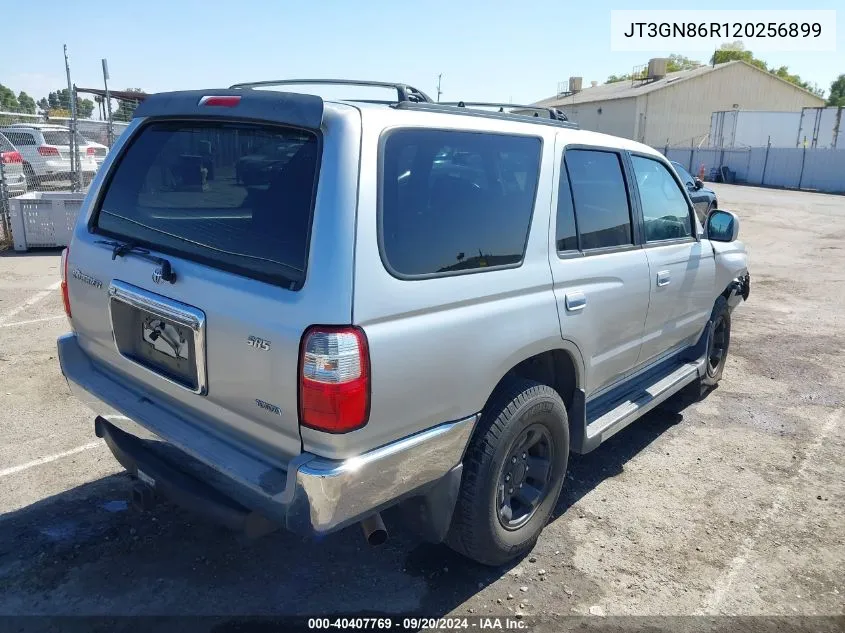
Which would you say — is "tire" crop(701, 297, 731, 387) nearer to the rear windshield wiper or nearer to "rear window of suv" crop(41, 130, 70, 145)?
the rear windshield wiper

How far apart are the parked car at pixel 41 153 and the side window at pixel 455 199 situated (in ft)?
45.2

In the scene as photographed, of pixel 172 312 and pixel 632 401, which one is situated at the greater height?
pixel 172 312

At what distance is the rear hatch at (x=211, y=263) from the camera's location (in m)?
2.24

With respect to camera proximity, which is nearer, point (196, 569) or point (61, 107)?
point (196, 569)

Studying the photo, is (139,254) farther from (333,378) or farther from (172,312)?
(333,378)

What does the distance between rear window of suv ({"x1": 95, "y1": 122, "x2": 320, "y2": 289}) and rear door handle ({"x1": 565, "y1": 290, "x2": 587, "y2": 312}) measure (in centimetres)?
137

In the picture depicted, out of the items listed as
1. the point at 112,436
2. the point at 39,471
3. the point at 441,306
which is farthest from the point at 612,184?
the point at 39,471

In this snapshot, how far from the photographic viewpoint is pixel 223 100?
2580 millimetres

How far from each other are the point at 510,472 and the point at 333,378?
1.26 m

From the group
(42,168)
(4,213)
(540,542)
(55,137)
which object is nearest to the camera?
(540,542)

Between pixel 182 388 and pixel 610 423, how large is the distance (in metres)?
2.26

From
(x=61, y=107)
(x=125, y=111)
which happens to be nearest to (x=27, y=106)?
(x=125, y=111)

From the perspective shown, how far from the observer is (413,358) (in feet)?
7.57

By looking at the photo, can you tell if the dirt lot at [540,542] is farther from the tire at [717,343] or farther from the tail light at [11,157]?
the tail light at [11,157]
